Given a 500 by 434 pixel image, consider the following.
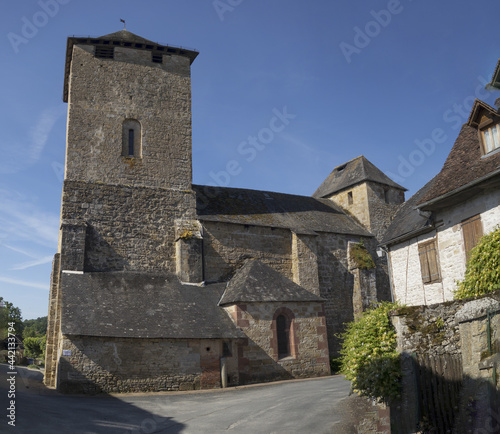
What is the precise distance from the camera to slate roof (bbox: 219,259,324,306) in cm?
1806

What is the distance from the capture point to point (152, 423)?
10.7 m

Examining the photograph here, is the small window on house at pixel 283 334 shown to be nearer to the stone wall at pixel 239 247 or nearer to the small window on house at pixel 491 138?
the stone wall at pixel 239 247

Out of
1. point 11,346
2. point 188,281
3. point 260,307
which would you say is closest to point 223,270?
point 188,281

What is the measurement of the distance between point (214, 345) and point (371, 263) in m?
10.4

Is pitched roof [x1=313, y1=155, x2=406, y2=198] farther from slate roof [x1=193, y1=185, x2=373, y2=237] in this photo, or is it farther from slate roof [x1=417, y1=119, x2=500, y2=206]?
slate roof [x1=417, y1=119, x2=500, y2=206]

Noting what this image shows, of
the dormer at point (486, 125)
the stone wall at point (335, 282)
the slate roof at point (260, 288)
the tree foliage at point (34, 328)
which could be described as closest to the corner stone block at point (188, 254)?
the slate roof at point (260, 288)

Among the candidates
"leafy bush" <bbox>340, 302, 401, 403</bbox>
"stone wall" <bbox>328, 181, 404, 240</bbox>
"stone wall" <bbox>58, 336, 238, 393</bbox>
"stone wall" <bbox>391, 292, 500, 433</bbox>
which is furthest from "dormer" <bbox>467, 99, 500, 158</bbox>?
"stone wall" <bbox>328, 181, 404, 240</bbox>

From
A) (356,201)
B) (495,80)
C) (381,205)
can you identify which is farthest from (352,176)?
(495,80)

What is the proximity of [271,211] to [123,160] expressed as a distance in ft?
24.3

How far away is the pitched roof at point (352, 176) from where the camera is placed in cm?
2792

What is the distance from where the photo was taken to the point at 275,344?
58.7 ft

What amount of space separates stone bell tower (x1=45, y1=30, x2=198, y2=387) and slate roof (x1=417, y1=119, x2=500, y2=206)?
36.3ft

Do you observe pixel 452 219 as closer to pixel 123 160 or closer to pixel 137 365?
pixel 137 365

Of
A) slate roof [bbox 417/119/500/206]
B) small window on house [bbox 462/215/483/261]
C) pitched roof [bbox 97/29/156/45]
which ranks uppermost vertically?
pitched roof [bbox 97/29/156/45]
